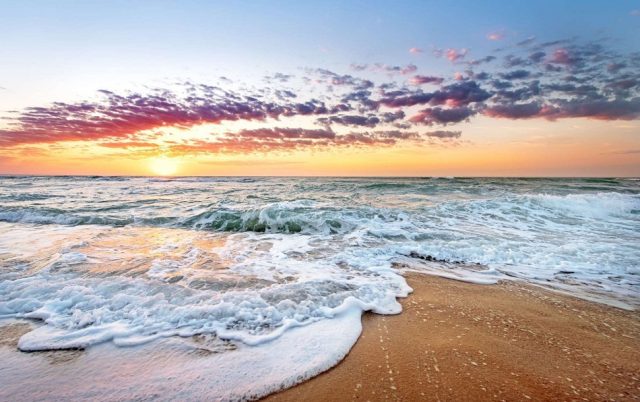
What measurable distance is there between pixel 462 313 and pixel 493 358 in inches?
38.2

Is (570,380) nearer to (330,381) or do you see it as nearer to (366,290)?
(330,381)

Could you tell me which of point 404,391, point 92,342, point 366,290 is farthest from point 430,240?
point 92,342

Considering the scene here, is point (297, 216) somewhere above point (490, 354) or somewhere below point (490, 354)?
below

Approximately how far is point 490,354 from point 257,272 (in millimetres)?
3573

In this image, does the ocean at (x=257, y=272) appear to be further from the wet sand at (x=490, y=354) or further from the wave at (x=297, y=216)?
the wet sand at (x=490, y=354)

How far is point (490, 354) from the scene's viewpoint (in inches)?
114

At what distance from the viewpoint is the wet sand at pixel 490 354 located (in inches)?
94.5

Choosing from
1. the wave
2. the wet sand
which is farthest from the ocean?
the wet sand

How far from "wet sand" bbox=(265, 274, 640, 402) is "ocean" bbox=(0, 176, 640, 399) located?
29cm

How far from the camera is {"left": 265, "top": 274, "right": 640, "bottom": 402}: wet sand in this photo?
2.40 metres

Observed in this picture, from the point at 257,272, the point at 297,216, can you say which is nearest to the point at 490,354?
the point at 257,272

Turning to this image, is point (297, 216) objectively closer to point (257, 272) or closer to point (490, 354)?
point (257, 272)

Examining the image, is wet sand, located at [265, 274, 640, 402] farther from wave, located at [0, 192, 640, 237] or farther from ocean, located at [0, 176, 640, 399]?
wave, located at [0, 192, 640, 237]

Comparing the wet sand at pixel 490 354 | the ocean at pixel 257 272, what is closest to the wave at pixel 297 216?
the ocean at pixel 257 272
